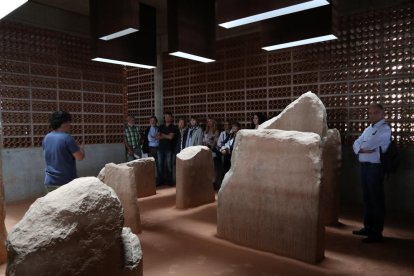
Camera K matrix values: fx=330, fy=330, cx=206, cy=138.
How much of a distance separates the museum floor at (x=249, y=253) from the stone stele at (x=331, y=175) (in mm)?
232

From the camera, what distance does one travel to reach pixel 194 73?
902 cm

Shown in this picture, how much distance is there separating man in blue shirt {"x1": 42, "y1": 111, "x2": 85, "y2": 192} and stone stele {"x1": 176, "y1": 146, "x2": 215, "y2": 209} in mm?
2554

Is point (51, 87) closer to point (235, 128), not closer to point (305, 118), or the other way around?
point (235, 128)

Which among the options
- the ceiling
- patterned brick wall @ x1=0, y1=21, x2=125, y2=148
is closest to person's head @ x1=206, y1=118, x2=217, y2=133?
the ceiling

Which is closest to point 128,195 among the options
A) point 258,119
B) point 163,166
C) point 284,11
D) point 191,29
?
point 191,29

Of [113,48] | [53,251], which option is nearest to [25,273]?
[53,251]

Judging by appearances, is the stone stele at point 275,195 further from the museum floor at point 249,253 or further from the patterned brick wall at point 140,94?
the patterned brick wall at point 140,94

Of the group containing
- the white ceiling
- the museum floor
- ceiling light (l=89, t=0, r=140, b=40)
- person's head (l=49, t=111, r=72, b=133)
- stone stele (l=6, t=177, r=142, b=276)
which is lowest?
the museum floor

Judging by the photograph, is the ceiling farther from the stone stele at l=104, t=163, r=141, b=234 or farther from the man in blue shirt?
the man in blue shirt

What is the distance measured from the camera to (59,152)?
12.4ft

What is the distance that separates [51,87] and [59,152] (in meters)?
4.61

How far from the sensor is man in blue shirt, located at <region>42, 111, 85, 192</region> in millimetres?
3791

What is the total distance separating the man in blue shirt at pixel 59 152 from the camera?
3.79 meters

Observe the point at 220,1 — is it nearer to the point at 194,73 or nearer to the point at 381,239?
the point at 381,239
